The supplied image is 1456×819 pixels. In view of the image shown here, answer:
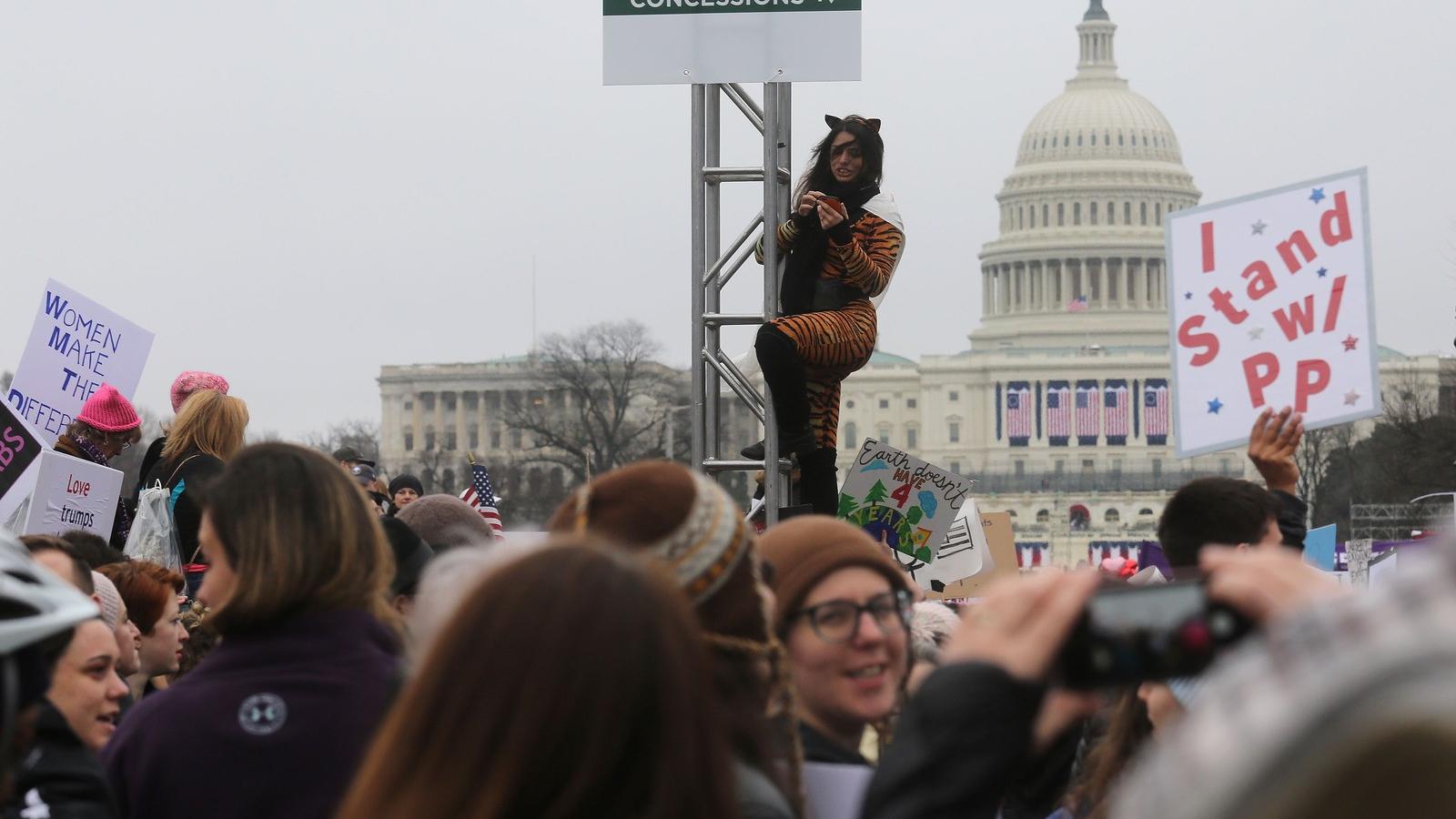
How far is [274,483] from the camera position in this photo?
10.2 ft

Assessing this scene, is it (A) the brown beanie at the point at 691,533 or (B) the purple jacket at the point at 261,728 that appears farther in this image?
(B) the purple jacket at the point at 261,728

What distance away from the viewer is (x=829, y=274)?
7883 millimetres

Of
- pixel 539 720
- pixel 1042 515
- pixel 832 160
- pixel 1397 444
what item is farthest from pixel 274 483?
pixel 1042 515

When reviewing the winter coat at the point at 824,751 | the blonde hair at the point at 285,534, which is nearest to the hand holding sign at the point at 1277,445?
the winter coat at the point at 824,751

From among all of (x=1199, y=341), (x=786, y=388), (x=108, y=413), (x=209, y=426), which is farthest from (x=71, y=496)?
(x=1199, y=341)

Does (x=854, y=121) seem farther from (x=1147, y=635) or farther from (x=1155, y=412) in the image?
(x=1155, y=412)

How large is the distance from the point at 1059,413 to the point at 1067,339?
617 centimetres

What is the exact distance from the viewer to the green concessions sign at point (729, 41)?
778 centimetres

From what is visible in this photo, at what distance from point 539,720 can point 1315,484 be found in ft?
270

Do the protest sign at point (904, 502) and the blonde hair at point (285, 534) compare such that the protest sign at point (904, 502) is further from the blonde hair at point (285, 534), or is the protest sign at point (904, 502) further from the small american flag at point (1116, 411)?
the small american flag at point (1116, 411)

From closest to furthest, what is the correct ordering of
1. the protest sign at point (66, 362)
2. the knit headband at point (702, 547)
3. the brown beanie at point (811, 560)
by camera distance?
the knit headband at point (702, 547), the brown beanie at point (811, 560), the protest sign at point (66, 362)

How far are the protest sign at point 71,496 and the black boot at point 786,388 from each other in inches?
94.7

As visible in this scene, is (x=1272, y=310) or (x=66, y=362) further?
(x=66, y=362)

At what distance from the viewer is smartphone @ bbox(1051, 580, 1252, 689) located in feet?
4.40
